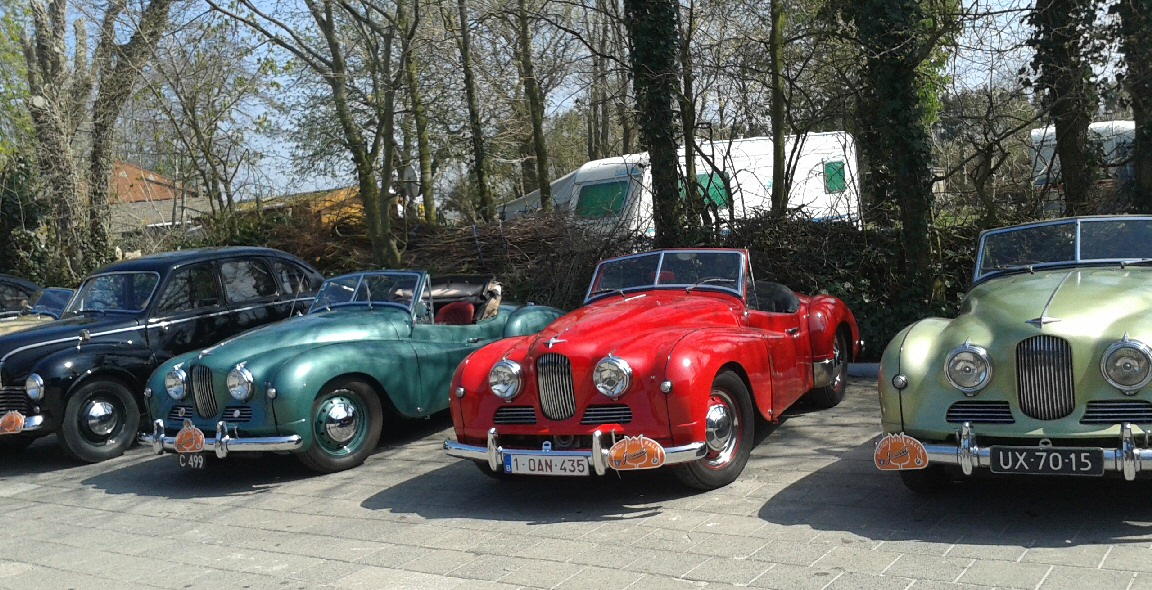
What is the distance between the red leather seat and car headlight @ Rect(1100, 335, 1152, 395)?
19.9ft

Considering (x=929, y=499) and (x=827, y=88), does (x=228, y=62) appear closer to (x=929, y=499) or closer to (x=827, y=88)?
(x=827, y=88)

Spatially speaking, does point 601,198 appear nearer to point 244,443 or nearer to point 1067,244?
point 244,443

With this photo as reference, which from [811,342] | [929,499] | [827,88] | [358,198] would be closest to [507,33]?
[358,198]

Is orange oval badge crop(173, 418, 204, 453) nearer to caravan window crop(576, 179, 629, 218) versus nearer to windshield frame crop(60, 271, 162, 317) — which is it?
windshield frame crop(60, 271, 162, 317)

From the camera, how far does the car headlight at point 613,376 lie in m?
6.42

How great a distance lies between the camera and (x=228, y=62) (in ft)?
66.2

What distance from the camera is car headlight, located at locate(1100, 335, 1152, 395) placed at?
5.23m

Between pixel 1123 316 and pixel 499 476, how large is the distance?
409cm

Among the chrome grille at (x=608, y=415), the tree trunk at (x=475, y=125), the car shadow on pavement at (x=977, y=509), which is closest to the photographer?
the car shadow on pavement at (x=977, y=509)

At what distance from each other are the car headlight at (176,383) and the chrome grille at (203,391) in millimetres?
66

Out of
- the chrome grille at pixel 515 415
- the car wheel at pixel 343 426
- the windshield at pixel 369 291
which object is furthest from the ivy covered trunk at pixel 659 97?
the chrome grille at pixel 515 415

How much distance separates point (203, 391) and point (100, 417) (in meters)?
2.12

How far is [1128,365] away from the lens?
527 centimetres

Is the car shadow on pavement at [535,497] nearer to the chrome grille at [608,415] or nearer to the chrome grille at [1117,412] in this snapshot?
the chrome grille at [608,415]
